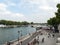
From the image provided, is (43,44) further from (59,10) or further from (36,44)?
(59,10)

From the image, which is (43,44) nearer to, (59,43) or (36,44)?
(36,44)

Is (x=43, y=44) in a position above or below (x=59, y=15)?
below

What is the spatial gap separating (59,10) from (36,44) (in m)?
10.5

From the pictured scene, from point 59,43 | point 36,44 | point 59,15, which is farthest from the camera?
point 59,15

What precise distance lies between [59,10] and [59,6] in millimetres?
947

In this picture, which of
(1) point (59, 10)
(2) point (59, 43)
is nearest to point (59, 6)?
(1) point (59, 10)

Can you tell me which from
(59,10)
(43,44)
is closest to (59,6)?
(59,10)

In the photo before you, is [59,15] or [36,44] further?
[59,15]

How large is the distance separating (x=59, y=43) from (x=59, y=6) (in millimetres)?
22638

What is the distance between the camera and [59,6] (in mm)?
49719

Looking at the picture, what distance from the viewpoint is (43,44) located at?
44969mm

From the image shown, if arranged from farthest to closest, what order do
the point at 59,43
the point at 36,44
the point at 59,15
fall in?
the point at 59,15 → the point at 36,44 → the point at 59,43

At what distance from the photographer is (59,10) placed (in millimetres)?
49656

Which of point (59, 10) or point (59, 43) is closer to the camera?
point (59, 43)
